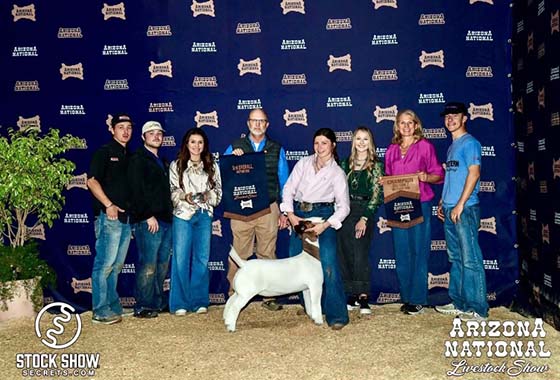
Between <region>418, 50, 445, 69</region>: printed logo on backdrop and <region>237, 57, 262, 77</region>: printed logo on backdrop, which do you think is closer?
<region>418, 50, 445, 69</region>: printed logo on backdrop

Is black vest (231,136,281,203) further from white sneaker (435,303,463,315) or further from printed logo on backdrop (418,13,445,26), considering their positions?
printed logo on backdrop (418,13,445,26)

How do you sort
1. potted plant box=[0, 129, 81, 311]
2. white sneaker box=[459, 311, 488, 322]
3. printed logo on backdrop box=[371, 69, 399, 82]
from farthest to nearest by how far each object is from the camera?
printed logo on backdrop box=[371, 69, 399, 82] → potted plant box=[0, 129, 81, 311] → white sneaker box=[459, 311, 488, 322]

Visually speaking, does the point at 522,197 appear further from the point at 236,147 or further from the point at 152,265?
the point at 152,265

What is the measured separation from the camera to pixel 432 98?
224 inches

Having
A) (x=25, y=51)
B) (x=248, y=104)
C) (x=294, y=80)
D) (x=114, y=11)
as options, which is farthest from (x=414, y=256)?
(x=25, y=51)

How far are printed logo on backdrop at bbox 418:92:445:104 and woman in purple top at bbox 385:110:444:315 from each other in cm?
65

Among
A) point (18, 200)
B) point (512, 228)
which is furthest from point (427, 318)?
point (18, 200)

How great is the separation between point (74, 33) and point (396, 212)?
389cm

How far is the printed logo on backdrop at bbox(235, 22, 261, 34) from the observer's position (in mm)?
5859

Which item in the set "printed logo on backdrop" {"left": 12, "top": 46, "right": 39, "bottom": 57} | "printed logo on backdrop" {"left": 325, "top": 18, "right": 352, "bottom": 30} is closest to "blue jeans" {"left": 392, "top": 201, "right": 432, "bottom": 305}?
"printed logo on backdrop" {"left": 325, "top": 18, "right": 352, "bottom": 30}

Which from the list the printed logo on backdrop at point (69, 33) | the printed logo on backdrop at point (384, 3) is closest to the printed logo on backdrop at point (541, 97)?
the printed logo on backdrop at point (384, 3)

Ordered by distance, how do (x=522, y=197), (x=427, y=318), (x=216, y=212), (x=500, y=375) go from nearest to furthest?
(x=500, y=375) → (x=427, y=318) → (x=522, y=197) → (x=216, y=212)

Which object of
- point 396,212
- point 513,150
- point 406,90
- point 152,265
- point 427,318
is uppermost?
point 406,90

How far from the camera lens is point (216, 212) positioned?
593 cm
